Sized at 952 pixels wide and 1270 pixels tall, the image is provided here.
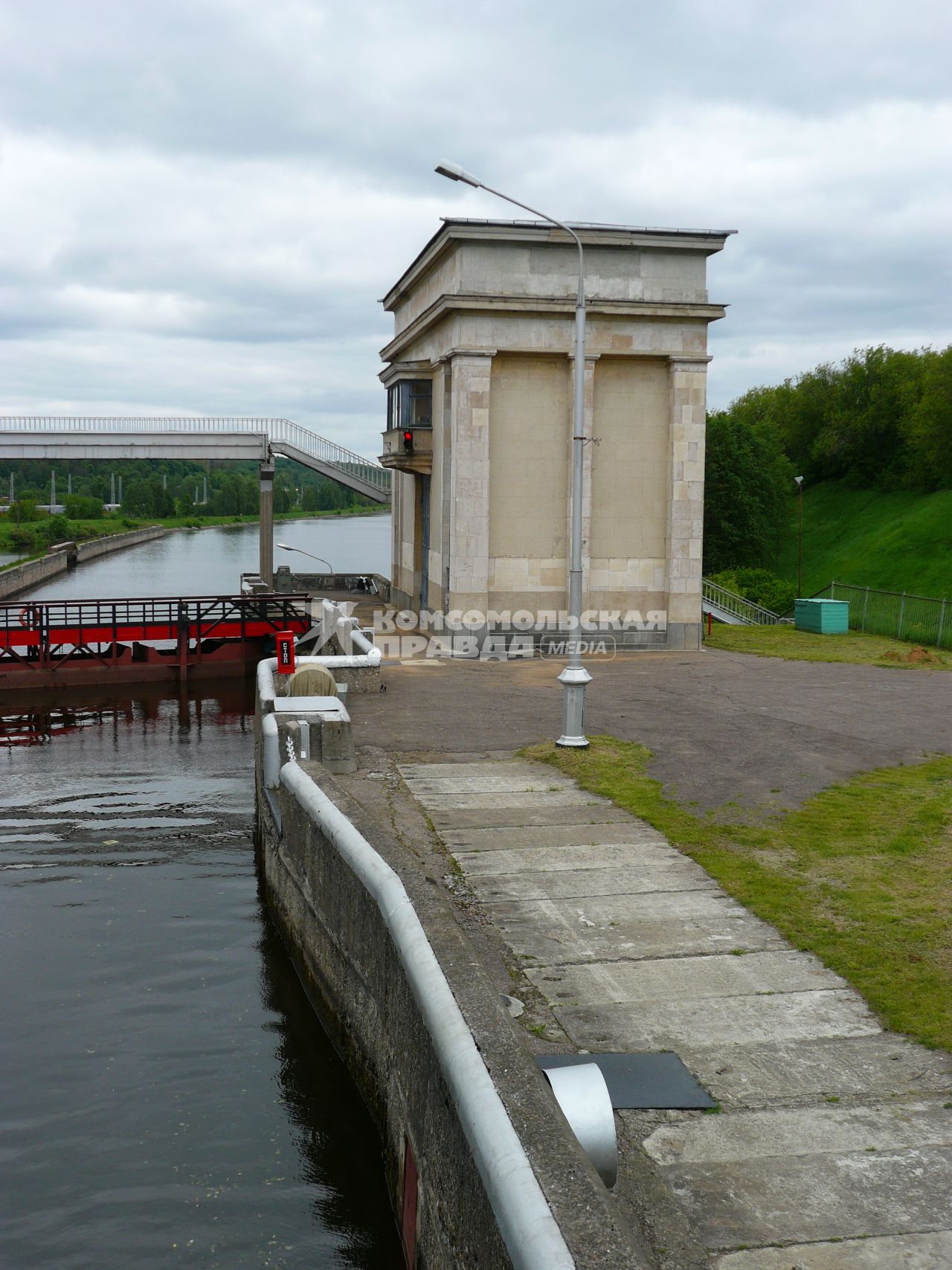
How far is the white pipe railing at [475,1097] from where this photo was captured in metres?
4.65

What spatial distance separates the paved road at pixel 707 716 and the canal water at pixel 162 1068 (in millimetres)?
3879

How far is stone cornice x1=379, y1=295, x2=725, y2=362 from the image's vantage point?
27.3 m

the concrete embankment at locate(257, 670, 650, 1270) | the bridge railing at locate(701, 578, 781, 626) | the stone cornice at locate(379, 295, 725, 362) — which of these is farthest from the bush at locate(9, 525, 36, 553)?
the concrete embankment at locate(257, 670, 650, 1270)

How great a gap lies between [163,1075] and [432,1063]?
516 cm

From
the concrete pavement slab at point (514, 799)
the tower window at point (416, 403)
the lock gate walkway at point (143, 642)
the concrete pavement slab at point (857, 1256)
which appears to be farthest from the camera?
the lock gate walkway at point (143, 642)

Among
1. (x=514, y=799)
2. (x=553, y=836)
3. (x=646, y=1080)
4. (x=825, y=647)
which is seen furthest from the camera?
(x=825, y=647)

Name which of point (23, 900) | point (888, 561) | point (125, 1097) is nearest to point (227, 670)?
point (23, 900)

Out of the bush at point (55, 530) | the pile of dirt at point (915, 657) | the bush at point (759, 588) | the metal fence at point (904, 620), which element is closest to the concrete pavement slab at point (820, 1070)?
the pile of dirt at point (915, 657)

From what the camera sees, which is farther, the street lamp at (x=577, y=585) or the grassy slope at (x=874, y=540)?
the grassy slope at (x=874, y=540)

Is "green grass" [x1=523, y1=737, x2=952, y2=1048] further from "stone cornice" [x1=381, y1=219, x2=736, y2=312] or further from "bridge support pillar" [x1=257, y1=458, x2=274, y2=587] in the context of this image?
"bridge support pillar" [x1=257, y1=458, x2=274, y2=587]

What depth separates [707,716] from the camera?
20391 millimetres

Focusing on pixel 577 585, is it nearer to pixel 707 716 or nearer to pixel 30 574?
pixel 707 716

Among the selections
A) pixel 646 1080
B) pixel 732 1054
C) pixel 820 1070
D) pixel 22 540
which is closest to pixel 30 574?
pixel 22 540

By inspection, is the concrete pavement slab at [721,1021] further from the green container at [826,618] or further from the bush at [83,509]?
the bush at [83,509]
